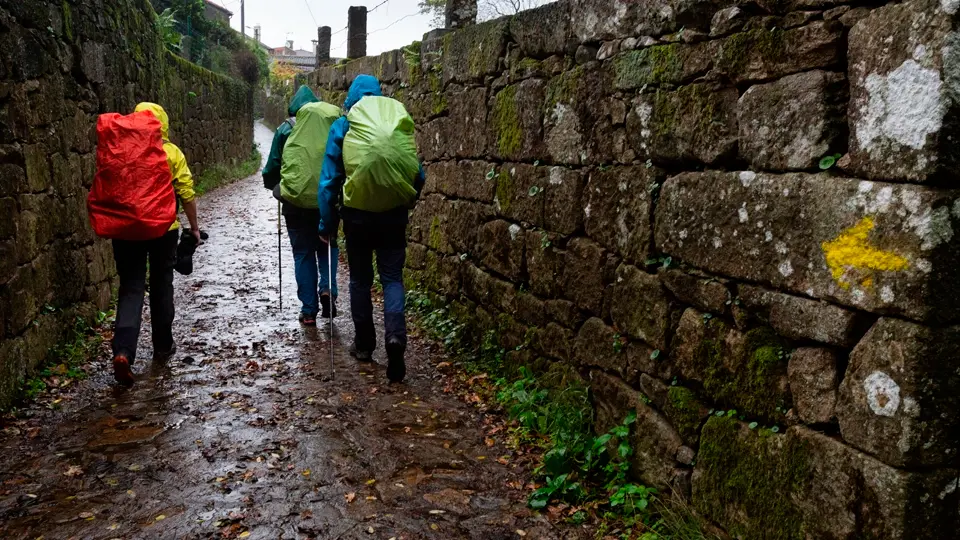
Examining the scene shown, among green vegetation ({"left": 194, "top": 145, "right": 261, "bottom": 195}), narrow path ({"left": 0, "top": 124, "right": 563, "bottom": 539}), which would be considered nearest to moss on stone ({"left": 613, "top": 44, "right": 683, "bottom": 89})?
narrow path ({"left": 0, "top": 124, "right": 563, "bottom": 539})

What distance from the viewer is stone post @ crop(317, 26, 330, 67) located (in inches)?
547

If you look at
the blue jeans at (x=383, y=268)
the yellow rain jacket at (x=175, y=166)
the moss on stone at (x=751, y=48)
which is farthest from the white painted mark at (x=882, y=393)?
the yellow rain jacket at (x=175, y=166)

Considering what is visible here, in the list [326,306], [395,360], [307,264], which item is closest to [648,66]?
[395,360]

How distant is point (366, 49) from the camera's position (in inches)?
Result: 437

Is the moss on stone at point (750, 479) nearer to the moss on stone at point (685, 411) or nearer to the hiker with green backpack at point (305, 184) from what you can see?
the moss on stone at point (685, 411)

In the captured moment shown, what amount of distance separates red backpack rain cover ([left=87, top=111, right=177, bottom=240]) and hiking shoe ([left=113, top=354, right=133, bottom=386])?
2.65 ft

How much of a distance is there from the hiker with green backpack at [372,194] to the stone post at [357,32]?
5.66 m

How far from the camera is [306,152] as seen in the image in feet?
21.4

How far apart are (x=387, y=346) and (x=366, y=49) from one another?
274 inches

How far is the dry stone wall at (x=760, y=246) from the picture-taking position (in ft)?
7.20

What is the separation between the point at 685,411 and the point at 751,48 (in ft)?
4.81

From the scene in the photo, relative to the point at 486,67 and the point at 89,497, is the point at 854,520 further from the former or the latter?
the point at 486,67

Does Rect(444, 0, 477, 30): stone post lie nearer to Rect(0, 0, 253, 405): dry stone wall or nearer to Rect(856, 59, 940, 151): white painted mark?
Rect(0, 0, 253, 405): dry stone wall

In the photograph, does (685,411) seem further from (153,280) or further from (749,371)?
(153,280)
